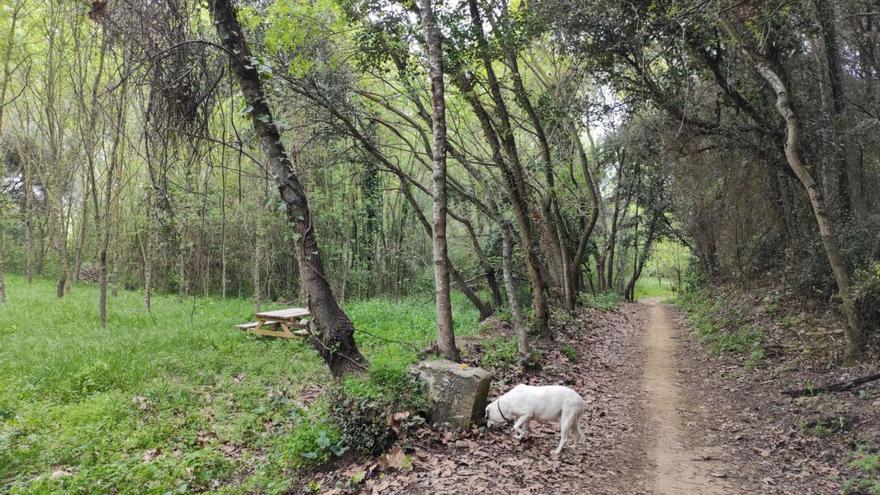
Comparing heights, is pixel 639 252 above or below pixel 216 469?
above

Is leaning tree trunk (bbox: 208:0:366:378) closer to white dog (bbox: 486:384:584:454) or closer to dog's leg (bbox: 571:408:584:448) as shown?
white dog (bbox: 486:384:584:454)

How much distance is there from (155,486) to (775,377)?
8.65m

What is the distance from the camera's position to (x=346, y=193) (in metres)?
18.9

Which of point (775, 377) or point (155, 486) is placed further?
point (775, 377)

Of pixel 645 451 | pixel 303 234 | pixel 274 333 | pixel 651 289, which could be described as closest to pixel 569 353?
pixel 645 451

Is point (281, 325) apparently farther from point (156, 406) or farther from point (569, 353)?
point (569, 353)

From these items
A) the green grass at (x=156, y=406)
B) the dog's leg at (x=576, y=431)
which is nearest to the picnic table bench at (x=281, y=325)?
the green grass at (x=156, y=406)

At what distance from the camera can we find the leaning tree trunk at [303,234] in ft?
22.4

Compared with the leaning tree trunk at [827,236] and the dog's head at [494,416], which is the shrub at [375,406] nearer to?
the dog's head at [494,416]

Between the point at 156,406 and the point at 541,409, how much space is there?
16.6 ft

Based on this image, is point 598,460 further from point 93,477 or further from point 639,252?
point 639,252

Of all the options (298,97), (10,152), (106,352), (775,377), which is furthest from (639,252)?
(10,152)

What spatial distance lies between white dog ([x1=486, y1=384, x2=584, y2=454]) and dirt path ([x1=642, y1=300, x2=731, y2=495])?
0.91 meters

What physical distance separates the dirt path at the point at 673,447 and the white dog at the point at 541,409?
91 centimetres
